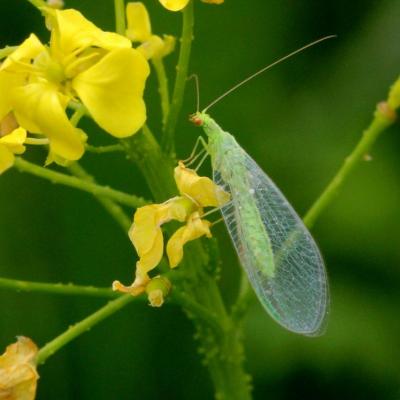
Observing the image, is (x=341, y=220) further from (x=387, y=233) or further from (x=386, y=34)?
(x=386, y=34)

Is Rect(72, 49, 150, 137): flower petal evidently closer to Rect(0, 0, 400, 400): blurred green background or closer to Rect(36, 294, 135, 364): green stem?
Rect(36, 294, 135, 364): green stem

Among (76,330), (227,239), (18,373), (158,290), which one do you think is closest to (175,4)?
(158,290)

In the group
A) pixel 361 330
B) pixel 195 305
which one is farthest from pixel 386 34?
pixel 195 305

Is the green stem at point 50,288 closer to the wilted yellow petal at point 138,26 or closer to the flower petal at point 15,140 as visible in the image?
the flower petal at point 15,140

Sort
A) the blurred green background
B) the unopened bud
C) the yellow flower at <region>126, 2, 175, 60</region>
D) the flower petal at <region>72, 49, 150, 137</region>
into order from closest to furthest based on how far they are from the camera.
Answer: the flower petal at <region>72, 49, 150, 137</region>
the unopened bud
the yellow flower at <region>126, 2, 175, 60</region>
the blurred green background

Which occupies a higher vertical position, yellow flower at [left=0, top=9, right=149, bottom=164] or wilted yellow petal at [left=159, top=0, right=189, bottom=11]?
wilted yellow petal at [left=159, top=0, right=189, bottom=11]

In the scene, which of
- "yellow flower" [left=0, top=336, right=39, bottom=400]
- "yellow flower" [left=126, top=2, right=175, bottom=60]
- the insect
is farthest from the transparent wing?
"yellow flower" [left=0, top=336, right=39, bottom=400]

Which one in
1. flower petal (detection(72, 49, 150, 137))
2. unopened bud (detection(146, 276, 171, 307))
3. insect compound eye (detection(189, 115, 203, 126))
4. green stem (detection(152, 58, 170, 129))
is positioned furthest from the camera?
insect compound eye (detection(189, 115, 203, 126))
